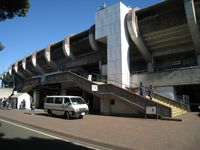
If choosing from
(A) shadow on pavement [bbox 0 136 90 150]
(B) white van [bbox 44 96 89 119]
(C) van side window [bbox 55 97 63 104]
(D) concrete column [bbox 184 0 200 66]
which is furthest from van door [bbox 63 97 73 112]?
(D) concrete column [bbox 184 0 200 66]

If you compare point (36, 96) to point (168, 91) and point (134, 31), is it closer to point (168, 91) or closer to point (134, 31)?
point (134, 31)

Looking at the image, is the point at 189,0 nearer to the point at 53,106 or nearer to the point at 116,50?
the point at 116,50

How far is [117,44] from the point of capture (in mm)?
29562

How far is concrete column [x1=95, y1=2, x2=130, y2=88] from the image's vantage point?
2912 centimetres

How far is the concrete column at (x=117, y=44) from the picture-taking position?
95.6ft

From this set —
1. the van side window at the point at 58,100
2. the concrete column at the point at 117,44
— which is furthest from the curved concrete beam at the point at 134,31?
the van side window at the point at 58,100

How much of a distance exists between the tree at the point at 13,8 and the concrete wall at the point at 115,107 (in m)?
16.1

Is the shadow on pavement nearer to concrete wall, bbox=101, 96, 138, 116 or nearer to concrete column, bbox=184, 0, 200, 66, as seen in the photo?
concrete wall, bbox=101, 96, 138, 116

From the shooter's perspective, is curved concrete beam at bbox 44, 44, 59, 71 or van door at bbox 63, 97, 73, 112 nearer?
van door at bbox 63, 97, 73, 112

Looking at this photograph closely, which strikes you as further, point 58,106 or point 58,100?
point 58,100

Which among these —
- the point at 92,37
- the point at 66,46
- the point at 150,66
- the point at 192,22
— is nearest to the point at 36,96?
the point at 66,46

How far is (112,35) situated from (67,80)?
8204 millimetres

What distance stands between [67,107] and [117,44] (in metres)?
12.3

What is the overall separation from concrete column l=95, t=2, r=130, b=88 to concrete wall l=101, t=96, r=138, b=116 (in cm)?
380
